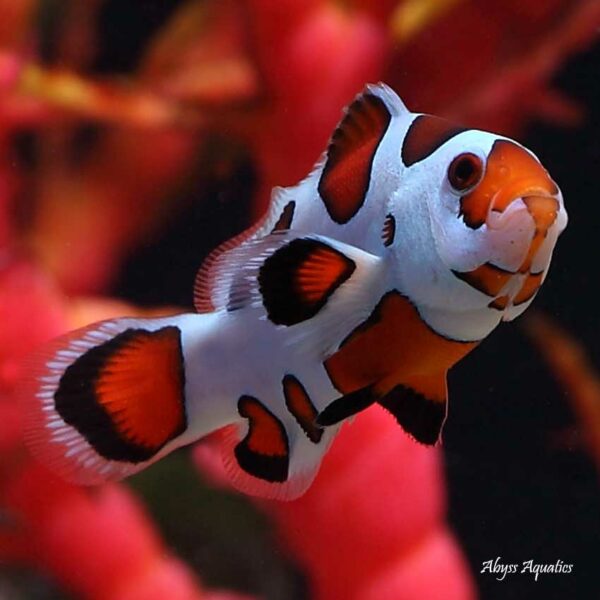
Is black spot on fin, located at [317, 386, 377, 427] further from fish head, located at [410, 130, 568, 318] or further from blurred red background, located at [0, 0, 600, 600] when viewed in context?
blurred red background, located at [0, 0, 600, 600]

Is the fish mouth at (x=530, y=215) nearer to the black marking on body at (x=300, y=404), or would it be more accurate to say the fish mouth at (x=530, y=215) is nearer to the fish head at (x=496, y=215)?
the fish head at (x=496, y=215)

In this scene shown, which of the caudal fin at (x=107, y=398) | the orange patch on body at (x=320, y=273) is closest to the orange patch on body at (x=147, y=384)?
the caudal fin at (x=107, y=398)

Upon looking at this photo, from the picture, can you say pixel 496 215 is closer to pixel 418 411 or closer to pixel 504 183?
pixel 504 183

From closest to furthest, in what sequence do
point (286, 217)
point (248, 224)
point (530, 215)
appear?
point (530, 215), point (286, 217), point (248, 224)

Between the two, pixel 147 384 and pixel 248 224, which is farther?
pixel 248 224

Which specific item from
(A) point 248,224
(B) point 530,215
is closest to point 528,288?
(B) point 530,215

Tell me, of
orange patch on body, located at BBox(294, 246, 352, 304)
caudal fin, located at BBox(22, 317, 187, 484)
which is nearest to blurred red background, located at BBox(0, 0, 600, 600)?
caudal fin, located at BBox(22, 317, 187, 484)
